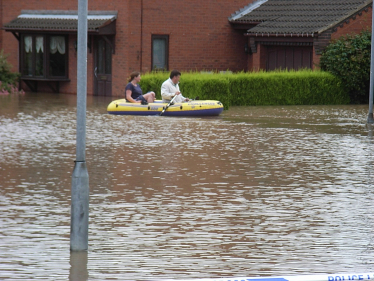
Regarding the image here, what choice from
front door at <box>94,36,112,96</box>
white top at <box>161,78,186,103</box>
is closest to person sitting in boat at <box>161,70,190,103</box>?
white top at <box>161,78,186,103</box>

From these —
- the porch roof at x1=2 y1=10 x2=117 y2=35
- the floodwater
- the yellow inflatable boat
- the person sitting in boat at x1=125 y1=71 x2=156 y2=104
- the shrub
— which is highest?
the porch roof at x1=2 y1=10 x2=117 y2=35

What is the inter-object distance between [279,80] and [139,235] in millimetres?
19902

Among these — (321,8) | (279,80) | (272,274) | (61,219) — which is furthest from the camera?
(321,8)

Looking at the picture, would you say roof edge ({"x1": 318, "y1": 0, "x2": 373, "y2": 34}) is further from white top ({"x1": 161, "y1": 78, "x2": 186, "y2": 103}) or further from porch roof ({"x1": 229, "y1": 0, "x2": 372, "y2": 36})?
white top ({"x1": 161, "y1": 78, "x2": 186, "y2": 103})

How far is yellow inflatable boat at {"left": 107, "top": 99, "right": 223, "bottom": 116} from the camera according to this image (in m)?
22.5

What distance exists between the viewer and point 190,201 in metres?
10.3

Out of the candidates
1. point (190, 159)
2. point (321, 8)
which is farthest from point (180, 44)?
point (190, 159)

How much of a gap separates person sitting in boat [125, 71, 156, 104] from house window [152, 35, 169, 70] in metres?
8.69

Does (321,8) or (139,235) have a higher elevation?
(321,8)

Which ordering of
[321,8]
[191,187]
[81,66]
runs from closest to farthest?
[81,66] → [191,187] → [321,8]

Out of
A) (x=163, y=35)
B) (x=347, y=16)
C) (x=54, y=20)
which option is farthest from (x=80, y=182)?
(x=54, y=20)

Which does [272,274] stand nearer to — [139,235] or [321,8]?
[139,235]

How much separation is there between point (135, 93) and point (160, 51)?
9110 mm

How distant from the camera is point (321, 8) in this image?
31.4m
